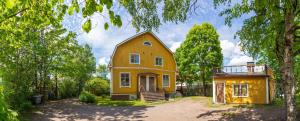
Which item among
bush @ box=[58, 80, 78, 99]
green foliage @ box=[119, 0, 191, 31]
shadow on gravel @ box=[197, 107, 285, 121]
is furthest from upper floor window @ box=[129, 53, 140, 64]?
green foliage @ box=[119, 0, 191, 31]

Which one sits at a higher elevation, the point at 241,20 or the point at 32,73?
the point at 241,20

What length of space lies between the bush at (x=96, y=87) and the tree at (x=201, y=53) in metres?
11.0

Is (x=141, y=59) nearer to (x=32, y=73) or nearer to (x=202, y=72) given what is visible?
(x=202, y=72)

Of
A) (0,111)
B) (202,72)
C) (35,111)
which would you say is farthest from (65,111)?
(202,72)

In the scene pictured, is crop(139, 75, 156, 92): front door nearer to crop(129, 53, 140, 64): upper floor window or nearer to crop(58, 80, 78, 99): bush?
crop(129, 53, 140, 64): upper floor window

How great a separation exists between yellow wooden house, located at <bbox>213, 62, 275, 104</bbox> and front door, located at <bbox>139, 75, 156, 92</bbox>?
9.13 meters

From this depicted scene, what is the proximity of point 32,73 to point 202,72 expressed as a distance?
2272cm

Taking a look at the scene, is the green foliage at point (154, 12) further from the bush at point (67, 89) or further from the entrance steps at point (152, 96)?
the bush at point (67, 89)

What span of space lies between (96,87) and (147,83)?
767 centimetres

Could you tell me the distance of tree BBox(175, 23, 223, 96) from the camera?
3850 cm

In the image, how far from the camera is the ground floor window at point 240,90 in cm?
2527

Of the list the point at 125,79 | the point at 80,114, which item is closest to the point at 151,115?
the point at 80,114

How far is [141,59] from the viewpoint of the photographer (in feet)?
111

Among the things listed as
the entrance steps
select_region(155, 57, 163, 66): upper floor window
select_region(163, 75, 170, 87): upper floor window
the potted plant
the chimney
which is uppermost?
select_region(155, 57, 163, 66): upper floor window
